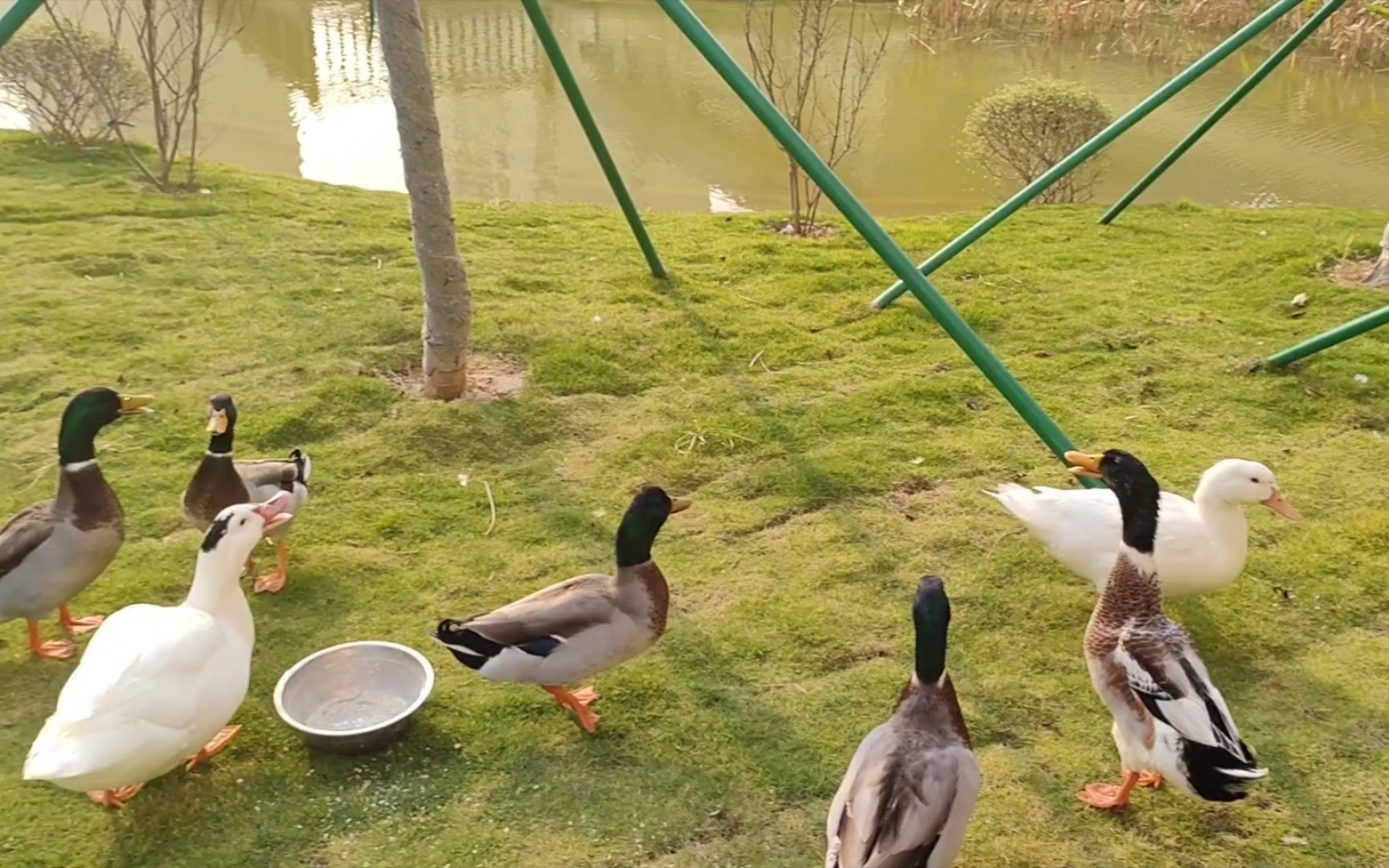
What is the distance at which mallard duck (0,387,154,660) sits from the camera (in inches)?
120

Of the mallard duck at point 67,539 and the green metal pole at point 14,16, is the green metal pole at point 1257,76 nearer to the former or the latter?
the green metal pole at point 14,16

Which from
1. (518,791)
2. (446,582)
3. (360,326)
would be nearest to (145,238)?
(360,326)

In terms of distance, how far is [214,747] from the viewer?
9.35 ft

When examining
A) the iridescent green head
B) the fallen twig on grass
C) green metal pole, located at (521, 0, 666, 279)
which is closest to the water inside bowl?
the fallen twig on grass

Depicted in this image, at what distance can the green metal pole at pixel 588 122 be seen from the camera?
183 inches

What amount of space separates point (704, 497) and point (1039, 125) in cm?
562

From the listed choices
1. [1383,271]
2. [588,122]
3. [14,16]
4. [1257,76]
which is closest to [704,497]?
[588,122]

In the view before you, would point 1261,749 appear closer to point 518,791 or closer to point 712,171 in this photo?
point 518,791

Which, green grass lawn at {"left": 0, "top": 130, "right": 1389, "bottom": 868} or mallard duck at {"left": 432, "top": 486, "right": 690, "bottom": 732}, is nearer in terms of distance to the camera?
green grass lawn at {"left": 0, "top": 130, "right": 1389, "bottom": 868}

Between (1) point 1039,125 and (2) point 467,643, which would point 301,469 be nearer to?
(2) point 467,643

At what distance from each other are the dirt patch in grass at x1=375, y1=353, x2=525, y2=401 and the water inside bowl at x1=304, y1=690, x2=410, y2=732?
6.02 feet

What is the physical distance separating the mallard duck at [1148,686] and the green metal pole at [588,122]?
2.88 m

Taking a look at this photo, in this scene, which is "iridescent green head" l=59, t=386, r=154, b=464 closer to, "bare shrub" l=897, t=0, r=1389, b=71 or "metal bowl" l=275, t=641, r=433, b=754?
"metal bowl" l=275, t=641, r=433, b=754

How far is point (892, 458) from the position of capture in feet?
14.4
